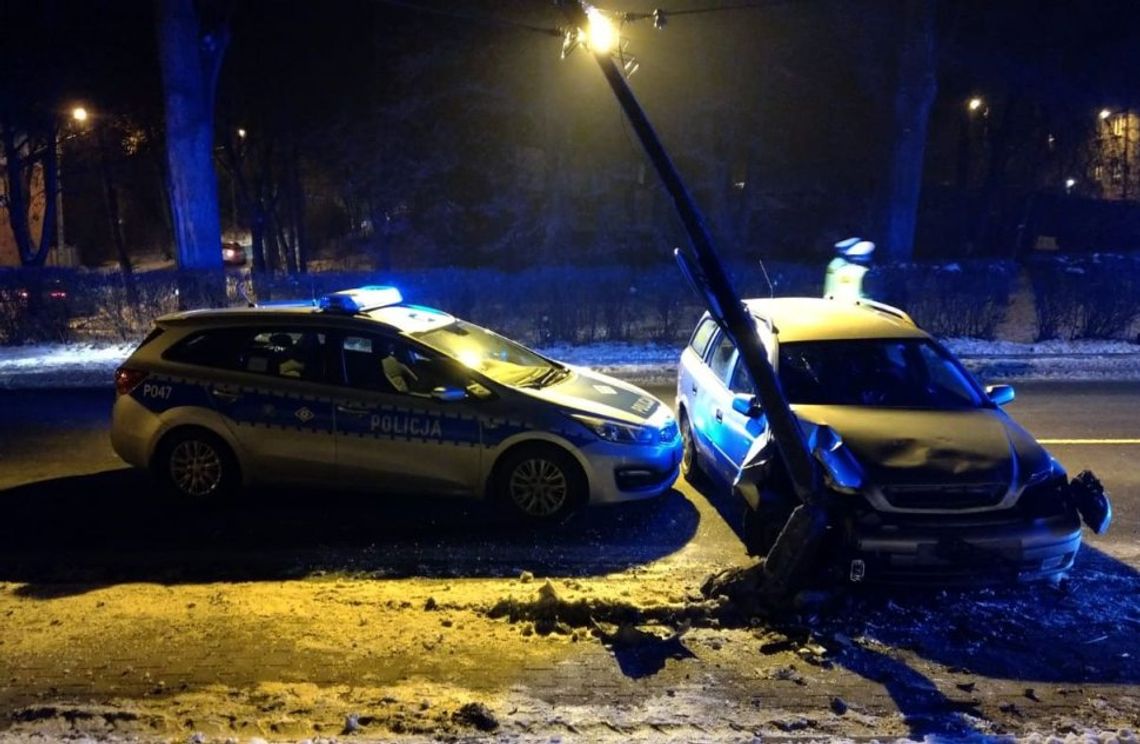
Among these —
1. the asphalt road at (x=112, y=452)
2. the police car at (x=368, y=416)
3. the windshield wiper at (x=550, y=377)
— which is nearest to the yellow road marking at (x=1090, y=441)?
the asphalt road at (x=112, y=452)

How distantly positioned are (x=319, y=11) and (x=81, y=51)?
6.06 metres

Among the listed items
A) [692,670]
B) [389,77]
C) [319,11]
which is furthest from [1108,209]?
[692,670]

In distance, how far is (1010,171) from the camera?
114 ft

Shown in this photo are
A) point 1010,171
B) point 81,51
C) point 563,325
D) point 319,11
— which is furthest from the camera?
point 1010,171

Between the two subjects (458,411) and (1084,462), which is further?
(1084,462)

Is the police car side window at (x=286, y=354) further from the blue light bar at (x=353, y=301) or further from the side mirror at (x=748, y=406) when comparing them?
the side mirror at (x=748, y=406)

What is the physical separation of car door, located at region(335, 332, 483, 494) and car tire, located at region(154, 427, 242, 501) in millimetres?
902

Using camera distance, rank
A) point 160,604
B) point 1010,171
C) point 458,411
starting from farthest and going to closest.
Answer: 1. point 1010,171
2. point 458,411
3. point 160,604

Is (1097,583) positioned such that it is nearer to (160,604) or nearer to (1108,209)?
(160,604)

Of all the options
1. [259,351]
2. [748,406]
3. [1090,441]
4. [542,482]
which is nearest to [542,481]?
[542,482]

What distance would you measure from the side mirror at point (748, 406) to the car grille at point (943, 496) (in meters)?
1.15

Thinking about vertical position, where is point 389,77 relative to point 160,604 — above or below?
above

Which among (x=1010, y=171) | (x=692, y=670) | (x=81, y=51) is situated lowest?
(x=692, y=670)

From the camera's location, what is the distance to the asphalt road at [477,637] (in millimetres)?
4117
